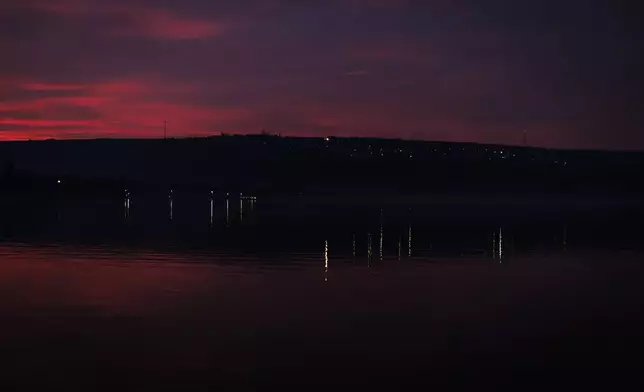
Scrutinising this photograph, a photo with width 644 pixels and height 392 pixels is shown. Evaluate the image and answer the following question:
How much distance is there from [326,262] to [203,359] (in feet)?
50.9

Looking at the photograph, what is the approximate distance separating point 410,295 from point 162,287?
20.8 feet

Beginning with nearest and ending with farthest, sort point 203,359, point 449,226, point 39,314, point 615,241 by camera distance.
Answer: point 203,359 < point 39,314 < point 615,241 < point 449,226

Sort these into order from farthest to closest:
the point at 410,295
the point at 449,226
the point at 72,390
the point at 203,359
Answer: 1. the point at 449,226
2. the point at 410,295
3. the point at 203,359
4. the point at 72,390

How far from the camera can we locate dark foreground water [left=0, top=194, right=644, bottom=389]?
13.4 m

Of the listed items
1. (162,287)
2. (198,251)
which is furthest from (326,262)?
(162,287)

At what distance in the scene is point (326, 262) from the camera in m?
29.3

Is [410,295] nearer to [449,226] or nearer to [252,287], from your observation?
[252,287]

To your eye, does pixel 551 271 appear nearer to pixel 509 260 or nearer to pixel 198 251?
pixel 509 260

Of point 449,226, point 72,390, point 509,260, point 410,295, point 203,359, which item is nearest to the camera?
point 72,390

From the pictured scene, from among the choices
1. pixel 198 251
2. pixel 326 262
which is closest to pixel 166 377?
pixel 326 262

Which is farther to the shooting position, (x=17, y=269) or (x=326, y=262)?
(x=326, y=262)

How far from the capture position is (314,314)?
723 inches

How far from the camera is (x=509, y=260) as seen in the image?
31.5 m

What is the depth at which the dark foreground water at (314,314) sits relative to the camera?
44.1 ft
